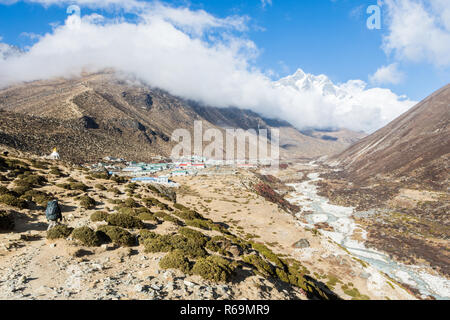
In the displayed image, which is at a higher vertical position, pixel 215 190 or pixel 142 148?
pixel 142 148

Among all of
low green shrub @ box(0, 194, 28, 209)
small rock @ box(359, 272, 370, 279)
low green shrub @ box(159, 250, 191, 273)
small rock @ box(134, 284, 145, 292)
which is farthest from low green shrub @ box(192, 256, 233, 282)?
small rock @ box(359, 272, 370, 279)

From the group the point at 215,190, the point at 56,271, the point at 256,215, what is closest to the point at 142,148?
the point at 215,190

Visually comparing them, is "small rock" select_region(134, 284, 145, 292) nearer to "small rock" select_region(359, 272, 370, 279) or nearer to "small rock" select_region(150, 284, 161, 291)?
"small rock" select_region(150, 284, 161, 291)

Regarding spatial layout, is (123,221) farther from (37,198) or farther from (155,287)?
(155,287)

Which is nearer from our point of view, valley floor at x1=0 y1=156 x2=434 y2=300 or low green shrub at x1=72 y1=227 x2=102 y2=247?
valley floor at x1=0 y1=156 x2=434 y2=300

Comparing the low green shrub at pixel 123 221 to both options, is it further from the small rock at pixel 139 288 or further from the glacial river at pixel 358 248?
the glacial river at pixel 358 248
